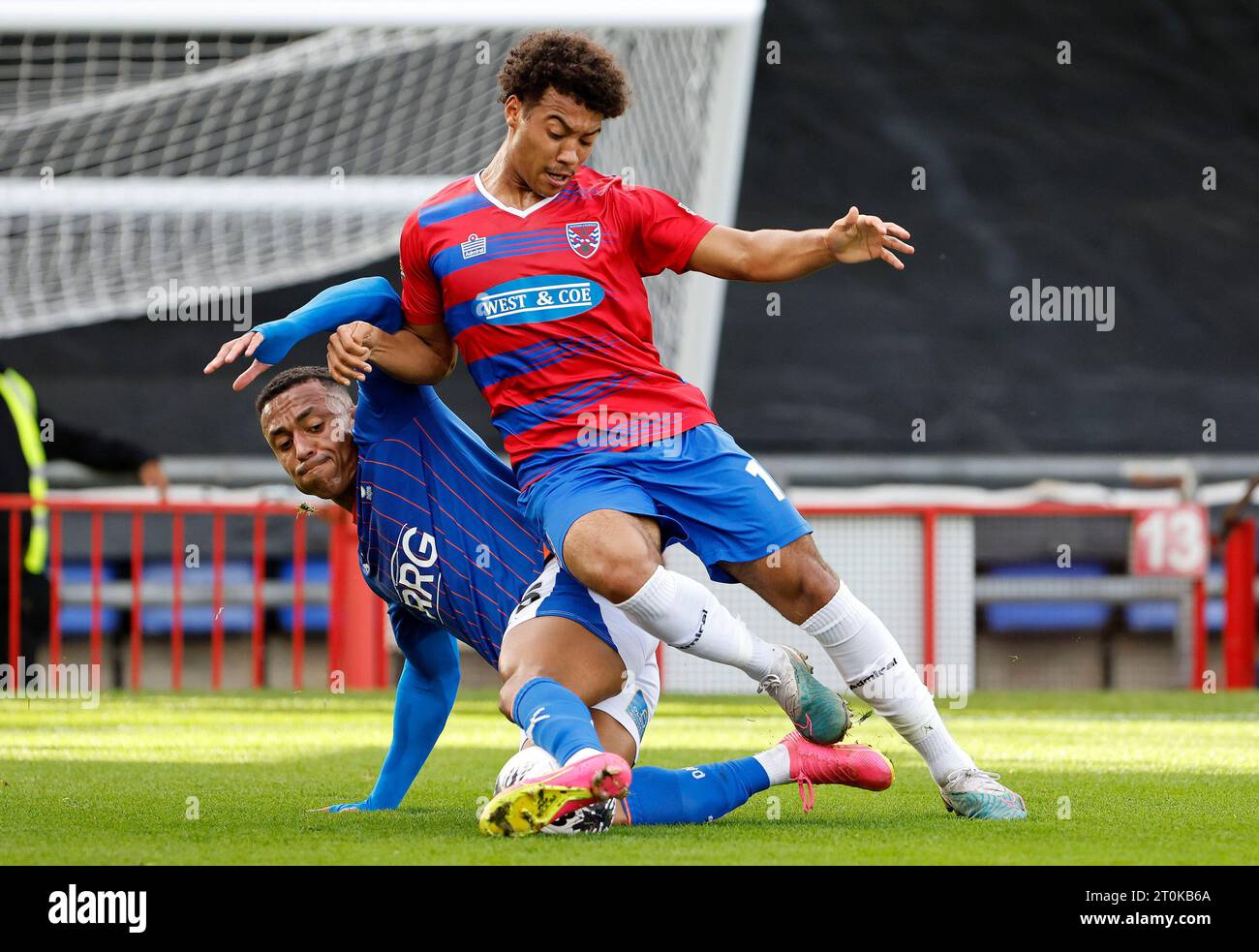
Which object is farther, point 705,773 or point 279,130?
point 279,130

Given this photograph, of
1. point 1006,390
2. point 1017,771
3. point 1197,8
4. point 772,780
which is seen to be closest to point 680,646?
point 772,780

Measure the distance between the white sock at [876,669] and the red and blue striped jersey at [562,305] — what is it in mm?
519

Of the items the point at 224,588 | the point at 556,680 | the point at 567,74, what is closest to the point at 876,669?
the point at 556,680

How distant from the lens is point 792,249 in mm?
3672

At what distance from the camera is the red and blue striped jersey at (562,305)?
368 cm

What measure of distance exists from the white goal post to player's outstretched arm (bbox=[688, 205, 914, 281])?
456 centimetres

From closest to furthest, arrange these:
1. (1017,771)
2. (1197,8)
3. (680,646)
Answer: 1. (680,646)
2. (1017,771)
3. (1197,8)

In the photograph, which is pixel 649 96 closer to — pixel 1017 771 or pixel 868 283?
pixel 868 283

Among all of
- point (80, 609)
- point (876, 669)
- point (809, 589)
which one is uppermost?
point (80, 609)

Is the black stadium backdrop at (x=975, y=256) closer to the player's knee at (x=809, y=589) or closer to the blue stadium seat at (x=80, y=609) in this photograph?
the blue stadium seat at (x=80, y=609)

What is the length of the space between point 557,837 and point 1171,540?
6.55m

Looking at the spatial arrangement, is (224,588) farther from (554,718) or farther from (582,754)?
(582,754)
